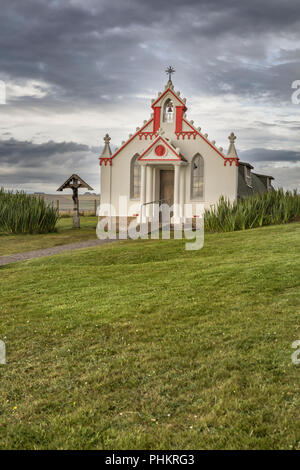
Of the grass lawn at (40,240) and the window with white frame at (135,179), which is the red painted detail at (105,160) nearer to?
the window with white frame at (135,179)

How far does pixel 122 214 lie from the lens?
98.0ft

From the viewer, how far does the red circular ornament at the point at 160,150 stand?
27938 mm

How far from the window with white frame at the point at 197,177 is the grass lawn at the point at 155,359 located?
16.5 metres

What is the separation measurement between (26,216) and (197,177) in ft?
35.2

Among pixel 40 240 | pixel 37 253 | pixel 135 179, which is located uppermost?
pixel 135 179

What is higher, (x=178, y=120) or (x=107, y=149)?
(x=178, y=120)

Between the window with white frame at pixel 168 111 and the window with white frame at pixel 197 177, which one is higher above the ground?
the window with white frame at pixel 168 111

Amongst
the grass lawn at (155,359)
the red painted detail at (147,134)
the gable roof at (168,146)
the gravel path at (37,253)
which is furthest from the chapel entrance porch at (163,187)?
the grass lawn at (155,359)

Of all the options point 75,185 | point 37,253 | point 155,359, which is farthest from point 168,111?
point 155,359

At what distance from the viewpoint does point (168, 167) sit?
96.5ft

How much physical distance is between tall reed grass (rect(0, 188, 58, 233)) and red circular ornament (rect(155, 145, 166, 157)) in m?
7.33

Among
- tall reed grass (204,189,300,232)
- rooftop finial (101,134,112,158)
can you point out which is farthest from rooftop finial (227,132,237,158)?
rooftop finial (101,134,112,158)

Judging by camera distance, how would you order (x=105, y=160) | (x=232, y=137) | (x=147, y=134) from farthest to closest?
(x=105, y=160) < (x=147, y=134) < (x=232, y=137)

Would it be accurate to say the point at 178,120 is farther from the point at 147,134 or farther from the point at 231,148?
the point at 231,148
